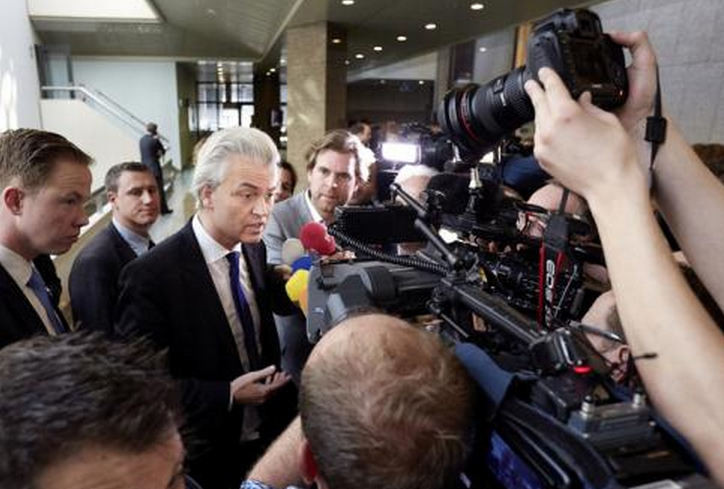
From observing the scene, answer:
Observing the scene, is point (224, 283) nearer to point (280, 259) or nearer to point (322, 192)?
point (280, 259)

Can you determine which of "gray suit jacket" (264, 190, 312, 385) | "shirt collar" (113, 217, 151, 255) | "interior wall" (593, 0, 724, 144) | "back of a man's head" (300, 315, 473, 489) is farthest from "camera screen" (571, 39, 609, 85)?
"interior wall" (593, 0, 724, 144)

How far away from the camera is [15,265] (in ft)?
4.10

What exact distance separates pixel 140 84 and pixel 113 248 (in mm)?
13669

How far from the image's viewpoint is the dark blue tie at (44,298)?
132 centimetres

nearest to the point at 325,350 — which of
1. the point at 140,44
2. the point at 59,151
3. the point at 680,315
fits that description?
the point at 680,315

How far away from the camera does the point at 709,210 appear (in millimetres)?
714

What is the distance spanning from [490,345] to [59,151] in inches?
49.7

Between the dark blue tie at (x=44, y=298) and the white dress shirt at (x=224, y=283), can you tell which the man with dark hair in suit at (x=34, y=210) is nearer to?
the dark blue tie at (x=44, y=298)

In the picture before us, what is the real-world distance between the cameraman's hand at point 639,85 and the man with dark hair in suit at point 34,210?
1.27 metres

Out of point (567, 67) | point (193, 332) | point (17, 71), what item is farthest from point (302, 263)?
point (17, 71)

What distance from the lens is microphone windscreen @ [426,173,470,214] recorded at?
1.02 m

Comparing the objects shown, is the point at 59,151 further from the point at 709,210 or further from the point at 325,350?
the point at 709,210

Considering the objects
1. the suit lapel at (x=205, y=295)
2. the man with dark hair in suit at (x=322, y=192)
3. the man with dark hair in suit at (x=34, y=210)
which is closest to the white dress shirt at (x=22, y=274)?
the man with dark hair in suit at (x=34, y=210)

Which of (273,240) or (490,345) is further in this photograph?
(273,240)
